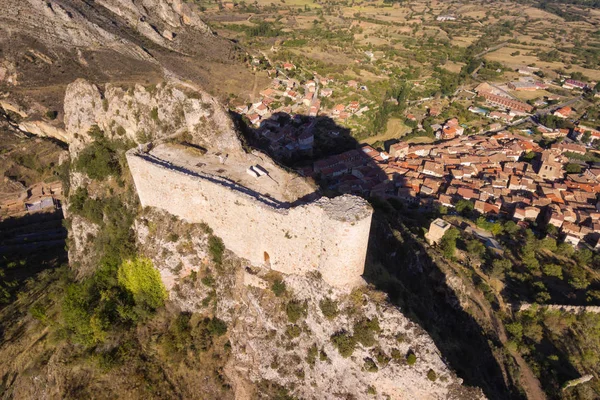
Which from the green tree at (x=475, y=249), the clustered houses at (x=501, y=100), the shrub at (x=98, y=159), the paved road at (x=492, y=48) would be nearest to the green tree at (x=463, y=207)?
the green tree at (x=475, y=249)

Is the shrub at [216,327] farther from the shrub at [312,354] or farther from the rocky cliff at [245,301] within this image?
the shrub at [312,354]

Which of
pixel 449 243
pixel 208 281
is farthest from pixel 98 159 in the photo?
pixel 449 243

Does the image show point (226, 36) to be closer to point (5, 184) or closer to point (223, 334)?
point (5, 184)

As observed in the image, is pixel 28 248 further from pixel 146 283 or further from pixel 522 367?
pixel 522 367

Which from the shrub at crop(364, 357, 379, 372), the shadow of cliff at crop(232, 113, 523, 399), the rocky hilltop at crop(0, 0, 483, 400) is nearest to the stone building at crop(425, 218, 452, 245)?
the shadow of cliff at crop(232, 113, 523, 399)

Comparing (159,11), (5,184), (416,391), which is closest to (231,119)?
(416,391)
